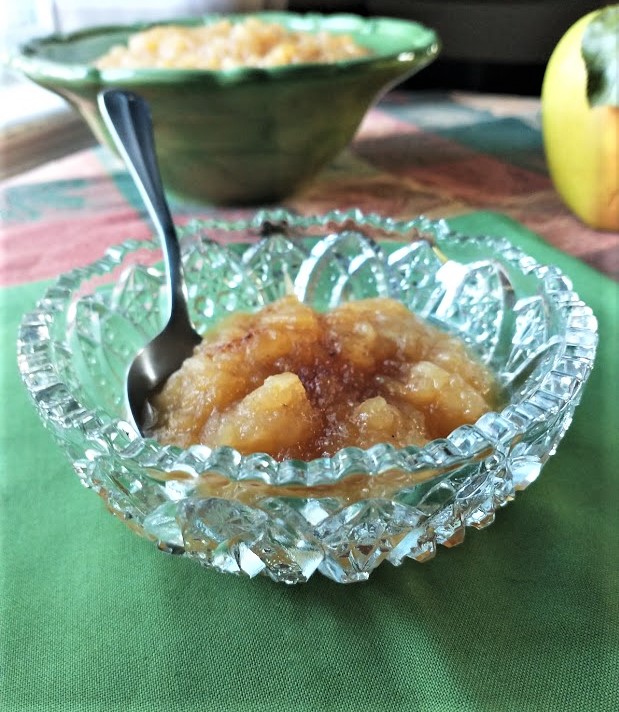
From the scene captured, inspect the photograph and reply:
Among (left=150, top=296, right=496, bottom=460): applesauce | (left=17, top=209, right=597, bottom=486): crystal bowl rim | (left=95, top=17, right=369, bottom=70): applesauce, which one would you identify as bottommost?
(left=150, top=296, right=496, bottom=460): applesauce

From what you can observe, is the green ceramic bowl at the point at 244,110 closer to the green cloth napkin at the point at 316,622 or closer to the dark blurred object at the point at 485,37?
the dark blurred object at the point at 485,37

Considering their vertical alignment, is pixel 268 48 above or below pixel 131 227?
Result: above

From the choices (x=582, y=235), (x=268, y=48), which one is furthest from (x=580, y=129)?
(x=268, y=48)

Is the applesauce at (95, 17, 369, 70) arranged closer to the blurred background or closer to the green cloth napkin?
the blurred background

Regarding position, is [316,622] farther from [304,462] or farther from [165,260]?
[165,260]

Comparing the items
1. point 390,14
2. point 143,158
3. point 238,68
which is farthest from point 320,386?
point 390,14

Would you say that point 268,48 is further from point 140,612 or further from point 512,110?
point 140,612

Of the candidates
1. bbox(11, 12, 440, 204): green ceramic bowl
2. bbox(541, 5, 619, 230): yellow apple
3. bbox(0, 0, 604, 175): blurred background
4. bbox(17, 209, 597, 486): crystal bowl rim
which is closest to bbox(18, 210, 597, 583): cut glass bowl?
bbox(17, 209, 597, 486): crystal bowl rim
